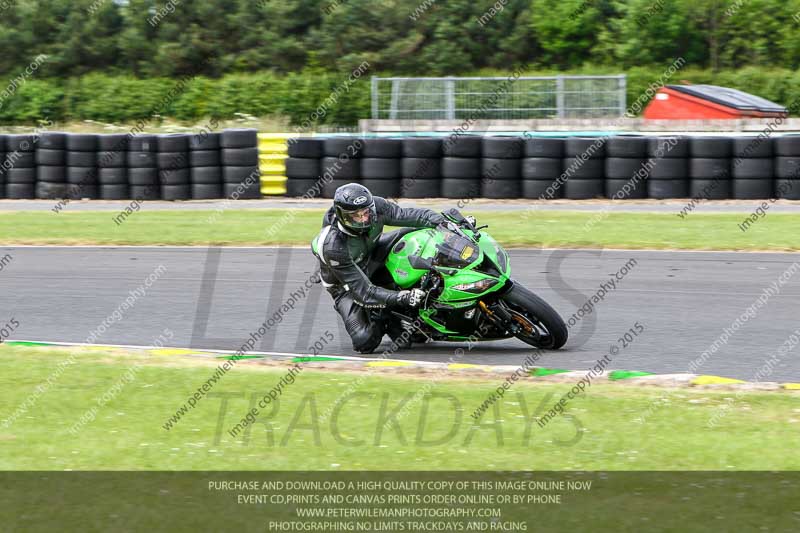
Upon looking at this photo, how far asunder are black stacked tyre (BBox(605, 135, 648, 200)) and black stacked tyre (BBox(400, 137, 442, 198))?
2826 millimetres

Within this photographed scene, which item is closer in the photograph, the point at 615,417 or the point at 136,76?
the point at 615,417

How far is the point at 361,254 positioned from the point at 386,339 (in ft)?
3.72

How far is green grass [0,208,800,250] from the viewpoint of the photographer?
47.3ft

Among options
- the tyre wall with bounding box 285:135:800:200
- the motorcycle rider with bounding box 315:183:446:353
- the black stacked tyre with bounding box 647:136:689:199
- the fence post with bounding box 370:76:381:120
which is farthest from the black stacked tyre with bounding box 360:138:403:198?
the fence post with bounding box 370:76:381:120

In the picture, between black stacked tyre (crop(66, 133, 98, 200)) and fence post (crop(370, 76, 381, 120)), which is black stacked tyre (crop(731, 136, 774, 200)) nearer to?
black stacked tyre (crop(66, 133, 98, 200))

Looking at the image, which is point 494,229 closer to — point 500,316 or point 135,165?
point 500,316

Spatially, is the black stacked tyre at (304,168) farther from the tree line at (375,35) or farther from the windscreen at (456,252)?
the tree line at (375,35)

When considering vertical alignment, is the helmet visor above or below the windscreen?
above

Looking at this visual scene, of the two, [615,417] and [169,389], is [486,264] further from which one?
[169,389]

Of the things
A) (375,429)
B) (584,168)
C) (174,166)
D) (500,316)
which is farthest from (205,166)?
(375,429)

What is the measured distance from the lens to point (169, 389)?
8039mm

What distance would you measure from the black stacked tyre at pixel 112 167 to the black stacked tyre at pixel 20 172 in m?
1.29

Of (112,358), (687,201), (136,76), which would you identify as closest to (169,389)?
(112,358)
